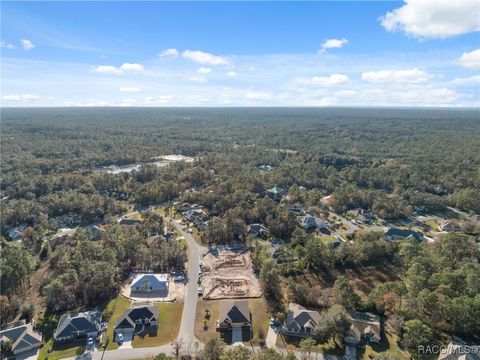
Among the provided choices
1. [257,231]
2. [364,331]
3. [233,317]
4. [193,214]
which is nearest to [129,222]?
[193,214]

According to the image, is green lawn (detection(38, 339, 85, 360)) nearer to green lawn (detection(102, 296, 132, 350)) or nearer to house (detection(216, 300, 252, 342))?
green lawn (detection(102, 296, 132, 350))

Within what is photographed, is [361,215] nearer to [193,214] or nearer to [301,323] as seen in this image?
[193,214]

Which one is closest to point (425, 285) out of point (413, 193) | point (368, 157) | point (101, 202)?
point (413, 193)

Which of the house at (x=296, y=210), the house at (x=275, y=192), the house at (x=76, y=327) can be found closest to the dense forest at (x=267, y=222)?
the house at (x=275, y=192)

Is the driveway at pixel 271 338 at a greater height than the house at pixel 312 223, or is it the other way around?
the house at pixel 312 223

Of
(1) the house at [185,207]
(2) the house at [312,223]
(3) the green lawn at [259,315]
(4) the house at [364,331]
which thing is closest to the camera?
(4) the house at [364,331]

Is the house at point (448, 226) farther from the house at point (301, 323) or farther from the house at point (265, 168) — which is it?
the house at point (265, 168)

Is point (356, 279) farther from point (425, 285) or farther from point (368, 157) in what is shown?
point (368, 157)

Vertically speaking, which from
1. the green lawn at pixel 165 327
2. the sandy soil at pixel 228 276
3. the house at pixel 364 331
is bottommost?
the green lawn at pixel 165 327
